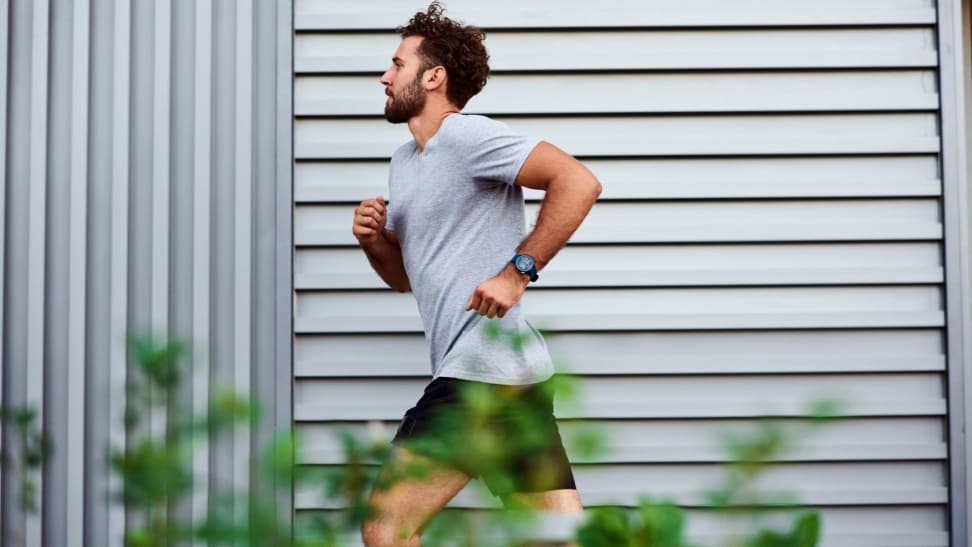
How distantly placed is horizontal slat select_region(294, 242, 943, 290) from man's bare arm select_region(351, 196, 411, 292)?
0.50 meters

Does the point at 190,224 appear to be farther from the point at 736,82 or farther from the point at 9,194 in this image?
the point at 736,82

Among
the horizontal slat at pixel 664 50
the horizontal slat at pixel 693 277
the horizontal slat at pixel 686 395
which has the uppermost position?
the horizontal slat at pixel 664 50

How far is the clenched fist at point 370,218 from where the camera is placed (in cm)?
248

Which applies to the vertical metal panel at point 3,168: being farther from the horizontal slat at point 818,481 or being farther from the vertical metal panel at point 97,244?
the horizontal slat at point 818,481

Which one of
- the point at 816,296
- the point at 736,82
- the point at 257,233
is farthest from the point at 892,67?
the point at 257,233

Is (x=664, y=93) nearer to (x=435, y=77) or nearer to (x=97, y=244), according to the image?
(x=435, y=77)

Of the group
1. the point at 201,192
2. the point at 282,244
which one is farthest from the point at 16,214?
the point at 282,244

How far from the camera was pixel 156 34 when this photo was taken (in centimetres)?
327

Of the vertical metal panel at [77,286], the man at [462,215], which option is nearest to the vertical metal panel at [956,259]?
the man at [462,215]

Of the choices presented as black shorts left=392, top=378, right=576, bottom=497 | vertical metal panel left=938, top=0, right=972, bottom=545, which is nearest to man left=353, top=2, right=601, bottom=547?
black shorts left=392, top=378, right=576, bottom=497

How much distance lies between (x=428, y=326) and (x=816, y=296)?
1536 mm

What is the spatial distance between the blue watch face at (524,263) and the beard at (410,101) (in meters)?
0.57

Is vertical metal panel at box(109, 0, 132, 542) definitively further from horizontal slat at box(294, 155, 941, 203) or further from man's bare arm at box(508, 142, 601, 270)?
man's bare arm at box(508, 142, 601, 270)

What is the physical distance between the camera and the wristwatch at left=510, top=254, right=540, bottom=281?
226 cm
